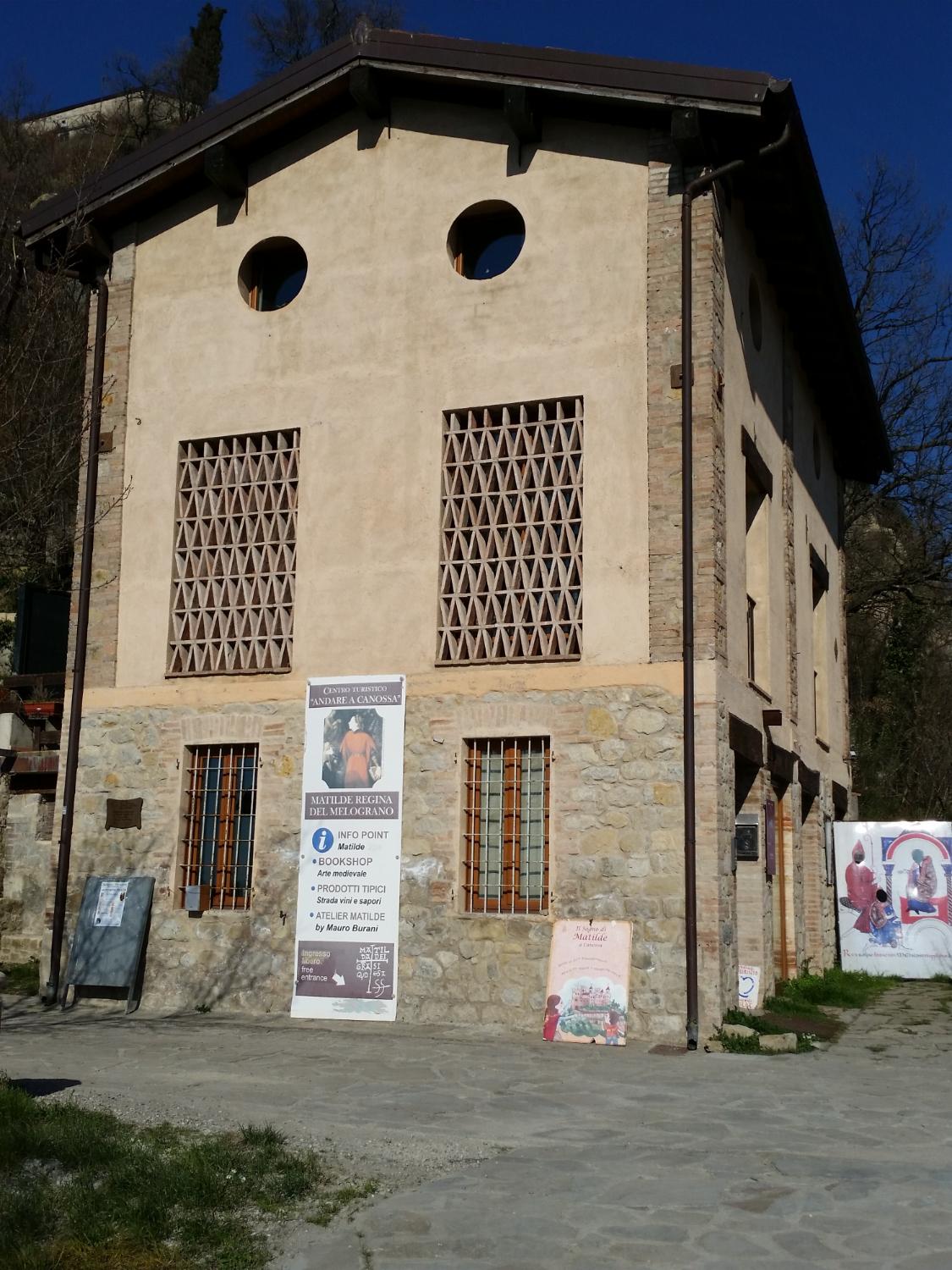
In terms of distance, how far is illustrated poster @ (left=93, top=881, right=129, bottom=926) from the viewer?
13.7 meters

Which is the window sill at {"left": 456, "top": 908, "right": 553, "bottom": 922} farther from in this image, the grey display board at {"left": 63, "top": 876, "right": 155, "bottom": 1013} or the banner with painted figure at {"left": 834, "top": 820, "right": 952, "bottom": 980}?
the banner with painted figure at {"left": 834, "top": 820, "right": 952, "bottom": 980}

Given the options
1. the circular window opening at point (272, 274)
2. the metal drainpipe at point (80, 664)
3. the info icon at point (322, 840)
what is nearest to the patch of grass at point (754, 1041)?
the info icon at point (322, 840)

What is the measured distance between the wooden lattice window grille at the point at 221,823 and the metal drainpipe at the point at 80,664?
1.31 m

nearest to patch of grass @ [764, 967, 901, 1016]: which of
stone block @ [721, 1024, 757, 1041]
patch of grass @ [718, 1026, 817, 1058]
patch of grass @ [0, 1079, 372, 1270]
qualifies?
patch of grass @ [718, 1026, 817, 1058]

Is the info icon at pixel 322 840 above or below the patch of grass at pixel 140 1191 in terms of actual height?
above

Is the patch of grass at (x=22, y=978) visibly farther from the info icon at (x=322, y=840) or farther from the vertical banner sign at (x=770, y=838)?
the vertical banner sign at (x=770, y=838)

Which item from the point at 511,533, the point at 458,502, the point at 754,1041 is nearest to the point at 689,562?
the point at 511,533

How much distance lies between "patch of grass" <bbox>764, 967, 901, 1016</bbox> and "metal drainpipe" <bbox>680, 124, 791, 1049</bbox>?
2.32 m

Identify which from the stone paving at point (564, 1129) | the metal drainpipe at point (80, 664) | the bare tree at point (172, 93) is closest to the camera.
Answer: the stone paving at point (564, 1129)

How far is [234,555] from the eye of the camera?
559 inches

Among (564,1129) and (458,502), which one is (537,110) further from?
(564,1129)

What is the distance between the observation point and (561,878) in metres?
12.1

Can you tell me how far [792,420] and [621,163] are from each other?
5159 mm

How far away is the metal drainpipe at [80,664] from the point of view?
13906 millimetres
